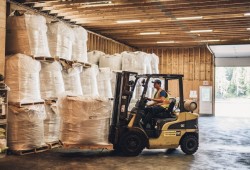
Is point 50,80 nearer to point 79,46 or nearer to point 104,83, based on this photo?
point 79,46

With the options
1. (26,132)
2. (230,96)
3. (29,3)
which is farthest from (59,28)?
(230,96)

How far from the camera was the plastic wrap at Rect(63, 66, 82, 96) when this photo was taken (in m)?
8.09

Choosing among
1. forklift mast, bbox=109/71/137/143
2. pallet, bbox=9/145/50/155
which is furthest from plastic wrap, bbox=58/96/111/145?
pallet, bbox=9/145/50/155

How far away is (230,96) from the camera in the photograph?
1716 inches

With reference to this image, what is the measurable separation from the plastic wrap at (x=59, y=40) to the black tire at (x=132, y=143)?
8.02 ft

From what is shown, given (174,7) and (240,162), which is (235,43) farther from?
(240,162)

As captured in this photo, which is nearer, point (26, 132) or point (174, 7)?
point (26, 132)

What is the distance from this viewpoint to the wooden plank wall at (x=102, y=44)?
13.5 meters

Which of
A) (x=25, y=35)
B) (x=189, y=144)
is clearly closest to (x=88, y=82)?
(x=25, y=35)

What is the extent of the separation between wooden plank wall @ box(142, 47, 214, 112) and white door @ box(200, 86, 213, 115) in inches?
13.8

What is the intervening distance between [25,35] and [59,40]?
0.98 m

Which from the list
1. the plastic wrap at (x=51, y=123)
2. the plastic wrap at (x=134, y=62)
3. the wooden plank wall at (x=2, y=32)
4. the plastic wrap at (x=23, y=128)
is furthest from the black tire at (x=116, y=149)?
the plastic wrap at (x=134, y=62)

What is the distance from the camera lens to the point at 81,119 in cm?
679

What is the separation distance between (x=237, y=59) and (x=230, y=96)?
24.6 meters
